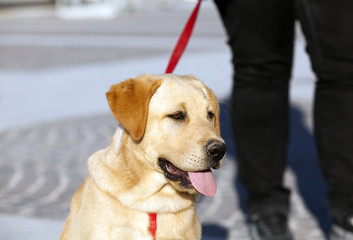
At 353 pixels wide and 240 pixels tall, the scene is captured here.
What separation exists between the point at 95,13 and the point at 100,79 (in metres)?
19.4

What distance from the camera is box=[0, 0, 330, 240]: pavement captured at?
14.4 ft

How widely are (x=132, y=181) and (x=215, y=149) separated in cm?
46

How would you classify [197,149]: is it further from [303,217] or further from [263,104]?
[303,217]

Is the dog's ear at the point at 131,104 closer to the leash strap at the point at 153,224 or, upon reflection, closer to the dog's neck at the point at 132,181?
the dog's neck at the point at 132,181

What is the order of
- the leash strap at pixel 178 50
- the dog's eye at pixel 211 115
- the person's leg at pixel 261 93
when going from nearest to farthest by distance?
1. the dog's eye at pixel 211 115
2. the leash strap at pixel 178 50
3. the person's leg at pixel 261 93

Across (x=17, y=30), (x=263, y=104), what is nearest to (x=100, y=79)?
(x=263, y=104)

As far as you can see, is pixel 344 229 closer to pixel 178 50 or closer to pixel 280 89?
pixel 280 89

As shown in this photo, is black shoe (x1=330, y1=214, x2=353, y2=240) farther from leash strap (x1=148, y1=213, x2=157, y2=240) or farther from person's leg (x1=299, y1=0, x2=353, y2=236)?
leash strap (x1=148, y1=213, x2=157, y2=240)

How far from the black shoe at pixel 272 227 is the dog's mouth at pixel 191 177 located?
1095 mm

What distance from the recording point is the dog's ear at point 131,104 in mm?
2592

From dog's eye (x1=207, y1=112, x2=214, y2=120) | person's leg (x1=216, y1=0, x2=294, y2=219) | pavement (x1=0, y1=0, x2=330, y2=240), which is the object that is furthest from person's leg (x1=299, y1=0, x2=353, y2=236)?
dog's eye (x1=207, y1=112, x2=214, y2=120)

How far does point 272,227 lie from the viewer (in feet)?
11.8

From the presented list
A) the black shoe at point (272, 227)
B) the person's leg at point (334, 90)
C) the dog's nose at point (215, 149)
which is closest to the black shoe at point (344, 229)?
the person's leg at point (334, 90)

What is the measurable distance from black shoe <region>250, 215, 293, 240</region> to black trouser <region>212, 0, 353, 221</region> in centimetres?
7
